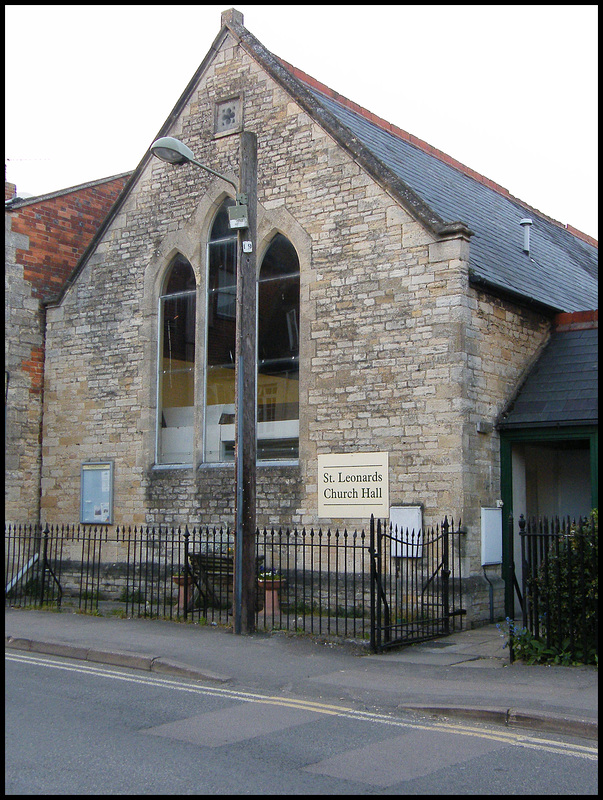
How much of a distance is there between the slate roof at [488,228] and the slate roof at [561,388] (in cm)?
86

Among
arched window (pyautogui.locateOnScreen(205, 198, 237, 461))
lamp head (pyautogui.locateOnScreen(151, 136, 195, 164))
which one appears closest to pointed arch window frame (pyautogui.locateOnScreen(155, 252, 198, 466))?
arched window (pyautogui.locateOnScreen(205, 198, 237, 461))

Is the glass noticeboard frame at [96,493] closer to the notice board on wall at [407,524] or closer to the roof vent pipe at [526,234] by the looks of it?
the notice board on wall at [407,524]

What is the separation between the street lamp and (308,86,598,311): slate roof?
2.74m

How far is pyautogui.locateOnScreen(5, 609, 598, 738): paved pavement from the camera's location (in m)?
7.59

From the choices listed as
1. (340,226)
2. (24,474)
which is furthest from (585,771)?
(24,474)

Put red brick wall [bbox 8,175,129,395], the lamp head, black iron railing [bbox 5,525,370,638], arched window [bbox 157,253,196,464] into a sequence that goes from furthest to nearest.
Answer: red brick wall [bbox 8,175,129,395] < arched window [bbox 157,253,196,464] < black iron railing [bbox 5,525,370,638] < the lamp head

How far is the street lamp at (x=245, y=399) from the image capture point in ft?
37.4

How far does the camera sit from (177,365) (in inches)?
618

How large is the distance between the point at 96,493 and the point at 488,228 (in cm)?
874

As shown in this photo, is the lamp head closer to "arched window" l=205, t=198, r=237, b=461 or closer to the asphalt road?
"arched window" l=205, t=198, r=237, b=461

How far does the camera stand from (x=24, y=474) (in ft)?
55.4

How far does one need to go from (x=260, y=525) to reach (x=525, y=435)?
441cm

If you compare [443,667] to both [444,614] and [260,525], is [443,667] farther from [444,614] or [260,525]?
[260,525]

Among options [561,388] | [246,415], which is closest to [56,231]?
[246,415]
